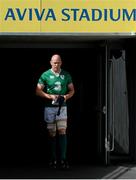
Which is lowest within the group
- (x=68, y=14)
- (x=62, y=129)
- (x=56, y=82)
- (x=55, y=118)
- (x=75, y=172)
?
(x=75, y=172)

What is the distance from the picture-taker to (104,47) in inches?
411

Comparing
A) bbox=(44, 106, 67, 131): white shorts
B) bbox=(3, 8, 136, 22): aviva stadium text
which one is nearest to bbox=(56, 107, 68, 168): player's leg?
bbox=(44, 106, 67, 131): white shorts

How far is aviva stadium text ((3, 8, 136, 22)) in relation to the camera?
9.35 m

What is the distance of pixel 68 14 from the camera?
30.8ft

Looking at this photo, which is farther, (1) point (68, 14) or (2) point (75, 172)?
(2) point (75, 172)

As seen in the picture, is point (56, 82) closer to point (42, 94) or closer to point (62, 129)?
point (42, 94)

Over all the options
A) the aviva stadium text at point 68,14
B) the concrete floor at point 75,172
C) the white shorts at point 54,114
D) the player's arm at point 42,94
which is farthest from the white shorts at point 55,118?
the aviva stadium text at point 68,14

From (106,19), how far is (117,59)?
1.59 meters

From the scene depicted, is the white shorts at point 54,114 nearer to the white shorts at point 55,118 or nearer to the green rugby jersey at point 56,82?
the white shorts at point 55,118

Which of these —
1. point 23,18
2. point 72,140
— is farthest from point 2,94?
point 23,18

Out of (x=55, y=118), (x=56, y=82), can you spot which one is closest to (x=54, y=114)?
(x=55, y=118)

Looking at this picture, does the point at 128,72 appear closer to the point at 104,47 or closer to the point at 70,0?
the point at 104,47

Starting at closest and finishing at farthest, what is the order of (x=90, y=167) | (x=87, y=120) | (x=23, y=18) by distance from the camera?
(x=23, y=18), (x=90, y=167), (x=87, y=120)

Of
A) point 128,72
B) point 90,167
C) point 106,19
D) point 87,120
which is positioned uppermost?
point 106,19
